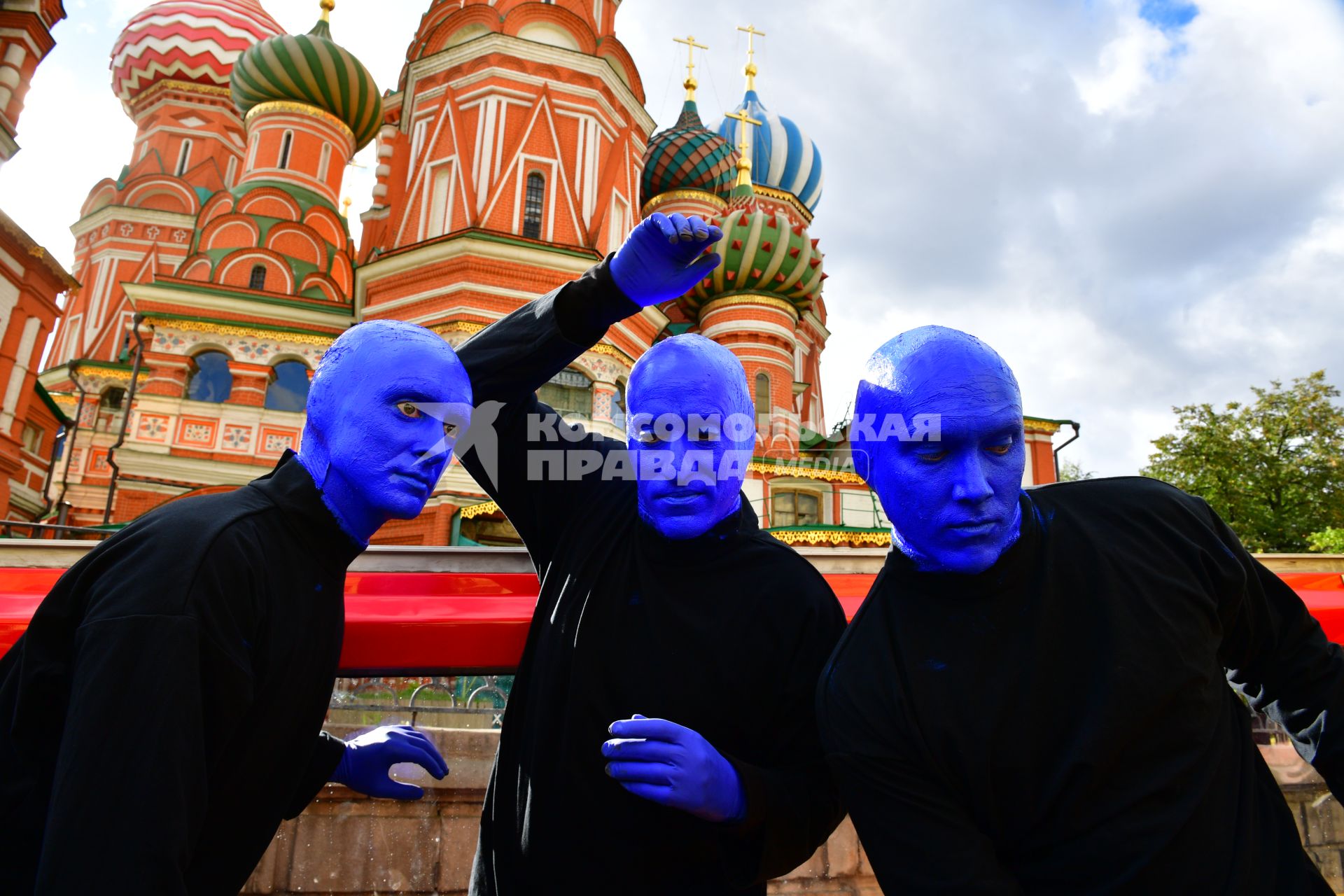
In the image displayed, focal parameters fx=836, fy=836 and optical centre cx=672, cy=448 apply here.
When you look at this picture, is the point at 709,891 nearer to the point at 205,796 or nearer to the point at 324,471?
the point at 205,796

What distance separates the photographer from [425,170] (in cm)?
1748

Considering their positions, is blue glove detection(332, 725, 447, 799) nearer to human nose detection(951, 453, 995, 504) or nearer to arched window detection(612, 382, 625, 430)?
human nose detection(951, 453, 995, 504)

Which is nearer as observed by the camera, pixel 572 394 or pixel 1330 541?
pixel 572 394

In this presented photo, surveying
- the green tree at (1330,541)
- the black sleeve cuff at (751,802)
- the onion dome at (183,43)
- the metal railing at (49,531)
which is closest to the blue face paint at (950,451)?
the black sleeve cuff at (751,802)

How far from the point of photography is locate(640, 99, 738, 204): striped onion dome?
24984mm

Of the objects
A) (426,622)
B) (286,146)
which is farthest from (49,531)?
(426,622)

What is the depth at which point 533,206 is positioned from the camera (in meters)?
17.3

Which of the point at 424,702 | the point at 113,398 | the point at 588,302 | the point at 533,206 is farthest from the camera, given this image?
the point at 113,398

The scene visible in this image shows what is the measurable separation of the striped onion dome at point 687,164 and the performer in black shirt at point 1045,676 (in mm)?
24155

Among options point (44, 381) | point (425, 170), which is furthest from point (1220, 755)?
point (44, 381)

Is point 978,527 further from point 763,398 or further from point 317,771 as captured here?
point 763,398

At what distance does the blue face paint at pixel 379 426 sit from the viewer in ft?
6.27

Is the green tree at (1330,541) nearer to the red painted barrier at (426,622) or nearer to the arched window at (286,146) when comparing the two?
the red painted barrier at (426,622)

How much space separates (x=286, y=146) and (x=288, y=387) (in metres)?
8.11
